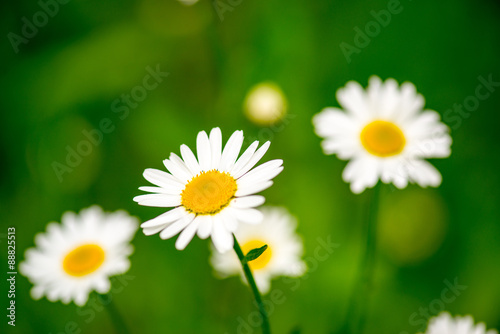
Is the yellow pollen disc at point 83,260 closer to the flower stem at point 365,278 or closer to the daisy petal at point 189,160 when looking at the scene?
the daisy petal at point 189,160

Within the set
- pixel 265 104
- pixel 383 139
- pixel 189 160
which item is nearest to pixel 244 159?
pixel 189 160

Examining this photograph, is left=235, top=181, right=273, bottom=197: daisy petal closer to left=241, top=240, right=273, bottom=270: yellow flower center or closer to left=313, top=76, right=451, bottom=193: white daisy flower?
left=313, top=76, right=451, bottom=193: white daisy flower

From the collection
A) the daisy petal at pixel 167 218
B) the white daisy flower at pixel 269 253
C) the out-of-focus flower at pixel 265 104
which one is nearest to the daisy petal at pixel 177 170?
the daisy petal at pixel 167 218

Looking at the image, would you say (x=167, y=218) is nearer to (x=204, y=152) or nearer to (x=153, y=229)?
(x=153, y=229)

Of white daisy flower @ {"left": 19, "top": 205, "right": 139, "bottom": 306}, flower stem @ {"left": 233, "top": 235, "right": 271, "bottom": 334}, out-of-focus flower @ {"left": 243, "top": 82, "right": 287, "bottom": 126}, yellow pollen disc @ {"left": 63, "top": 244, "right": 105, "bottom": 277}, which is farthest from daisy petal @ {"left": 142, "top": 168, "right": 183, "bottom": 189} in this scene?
out-of-focus flower @ {"left": 243, "top": 82, "right": 287, "bottom": 126}

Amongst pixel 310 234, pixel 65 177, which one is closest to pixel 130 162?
pixel 65 177

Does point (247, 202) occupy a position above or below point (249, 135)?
below
